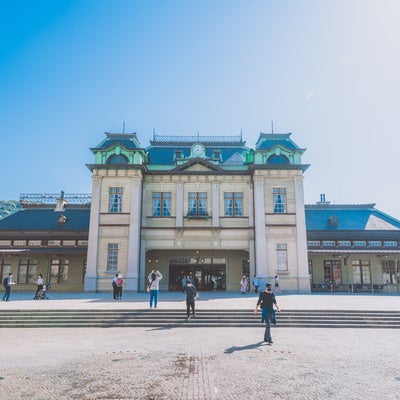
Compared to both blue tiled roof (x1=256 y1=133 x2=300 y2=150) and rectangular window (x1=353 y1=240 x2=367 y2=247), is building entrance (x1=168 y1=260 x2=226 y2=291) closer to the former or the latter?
blue tiled roof (x1=256 y1=133 x2=300 y2=150)

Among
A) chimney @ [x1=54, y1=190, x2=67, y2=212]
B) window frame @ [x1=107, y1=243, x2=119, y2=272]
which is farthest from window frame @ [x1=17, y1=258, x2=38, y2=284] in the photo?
window frame @ [x1=107, y1=243, x2=119, y2=272]

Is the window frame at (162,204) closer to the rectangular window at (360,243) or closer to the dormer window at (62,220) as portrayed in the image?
the dormer window at (62,220)

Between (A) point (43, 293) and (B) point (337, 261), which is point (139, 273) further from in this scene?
(B) point (337, 261)

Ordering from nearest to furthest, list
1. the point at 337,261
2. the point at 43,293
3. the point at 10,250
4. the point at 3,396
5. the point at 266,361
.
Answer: the point at 3,396 → the point at 266,361 → the point at 43,293 → the point at 10,250 → the point at 337,261

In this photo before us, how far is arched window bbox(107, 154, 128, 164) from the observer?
27152mm

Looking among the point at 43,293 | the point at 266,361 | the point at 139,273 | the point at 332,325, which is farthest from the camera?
the point at 139,273

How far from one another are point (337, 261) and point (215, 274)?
11.1 m

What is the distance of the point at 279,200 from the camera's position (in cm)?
2689

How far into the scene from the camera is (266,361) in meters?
8.34

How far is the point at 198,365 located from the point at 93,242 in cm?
1945

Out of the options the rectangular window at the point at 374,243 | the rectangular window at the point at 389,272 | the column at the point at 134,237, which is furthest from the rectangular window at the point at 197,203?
the rectangular window at the point at 389,272

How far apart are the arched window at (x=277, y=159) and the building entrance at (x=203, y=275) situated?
957 centimetres

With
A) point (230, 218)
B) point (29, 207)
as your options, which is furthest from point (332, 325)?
point (29, 207)

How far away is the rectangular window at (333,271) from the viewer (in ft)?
97.7
